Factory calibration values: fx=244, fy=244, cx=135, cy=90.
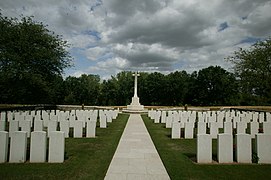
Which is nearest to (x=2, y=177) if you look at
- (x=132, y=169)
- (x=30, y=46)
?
(x=132, y=169)

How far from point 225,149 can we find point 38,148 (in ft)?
18.5

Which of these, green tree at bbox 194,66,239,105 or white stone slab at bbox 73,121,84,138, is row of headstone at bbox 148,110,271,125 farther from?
green tree at bbox 194,66,239,105

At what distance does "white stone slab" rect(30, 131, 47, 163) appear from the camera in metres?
7.23

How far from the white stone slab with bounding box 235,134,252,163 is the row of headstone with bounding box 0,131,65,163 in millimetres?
5318

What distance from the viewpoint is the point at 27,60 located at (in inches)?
1061

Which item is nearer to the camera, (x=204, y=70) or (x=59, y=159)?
(x=59, y=159)

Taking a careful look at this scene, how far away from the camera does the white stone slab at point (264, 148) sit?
7442 millimetres

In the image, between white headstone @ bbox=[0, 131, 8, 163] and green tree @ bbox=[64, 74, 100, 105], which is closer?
white headstone @ bbox=[0, 131, 8, 163]

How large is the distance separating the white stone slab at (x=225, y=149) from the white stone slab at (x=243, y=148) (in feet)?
0.72

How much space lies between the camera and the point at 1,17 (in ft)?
86.4

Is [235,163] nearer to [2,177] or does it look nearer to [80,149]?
[80,149]

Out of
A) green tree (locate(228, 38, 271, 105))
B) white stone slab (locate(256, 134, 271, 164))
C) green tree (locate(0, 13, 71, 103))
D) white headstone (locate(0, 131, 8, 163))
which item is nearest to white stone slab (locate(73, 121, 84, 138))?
white headstone (locate(0, 131, 8, 163))

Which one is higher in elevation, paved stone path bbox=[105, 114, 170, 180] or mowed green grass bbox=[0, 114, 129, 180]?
paved stone path bbox=[105, 114, 170, 180]

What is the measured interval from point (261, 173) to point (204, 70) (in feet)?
212
